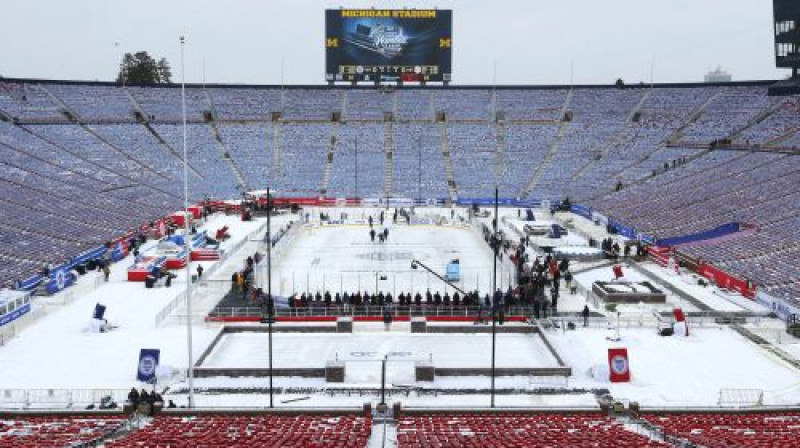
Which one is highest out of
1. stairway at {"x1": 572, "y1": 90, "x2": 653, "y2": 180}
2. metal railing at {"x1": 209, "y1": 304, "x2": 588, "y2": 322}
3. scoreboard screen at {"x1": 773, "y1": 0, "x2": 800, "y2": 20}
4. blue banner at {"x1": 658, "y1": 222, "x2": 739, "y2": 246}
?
scoreboard screen at {"x1": 773, "y1": 0, "x2": 800, "y2": 20}

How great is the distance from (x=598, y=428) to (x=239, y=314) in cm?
1642

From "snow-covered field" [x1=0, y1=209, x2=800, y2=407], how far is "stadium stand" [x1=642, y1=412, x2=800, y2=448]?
2144 millimetres

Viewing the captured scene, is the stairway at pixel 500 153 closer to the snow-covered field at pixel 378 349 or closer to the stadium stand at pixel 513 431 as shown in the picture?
the snow-covered field at pixel 378 349

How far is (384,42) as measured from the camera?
260 feet

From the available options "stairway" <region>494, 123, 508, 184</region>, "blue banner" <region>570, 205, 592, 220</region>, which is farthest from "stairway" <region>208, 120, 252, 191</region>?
"blue banner" <region>570, 205, 592, 220</region>

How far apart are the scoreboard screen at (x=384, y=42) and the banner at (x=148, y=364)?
59316mm

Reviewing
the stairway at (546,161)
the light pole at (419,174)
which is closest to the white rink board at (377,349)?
the light pole at (419,174)

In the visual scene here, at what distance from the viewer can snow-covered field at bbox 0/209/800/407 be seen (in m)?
22.4

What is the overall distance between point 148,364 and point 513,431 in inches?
453

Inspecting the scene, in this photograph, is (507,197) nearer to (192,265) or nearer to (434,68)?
(434,68)

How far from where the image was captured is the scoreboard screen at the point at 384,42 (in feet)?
259

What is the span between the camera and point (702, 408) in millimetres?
19859

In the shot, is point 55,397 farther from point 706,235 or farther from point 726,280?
Answer: point 706,235

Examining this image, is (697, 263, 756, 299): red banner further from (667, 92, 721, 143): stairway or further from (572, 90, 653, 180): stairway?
(667, 92, 721, 143): stairway
